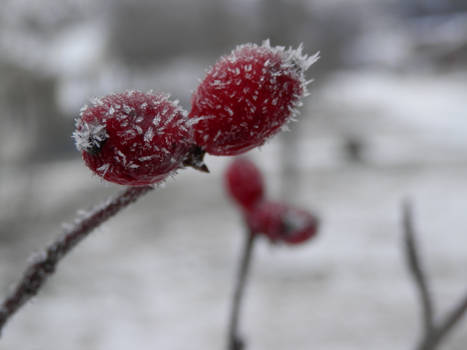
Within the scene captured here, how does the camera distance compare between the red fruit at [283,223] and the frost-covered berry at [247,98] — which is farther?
the red fruit at [283,223]

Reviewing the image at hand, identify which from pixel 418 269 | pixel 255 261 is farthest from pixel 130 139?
pixel 255 261

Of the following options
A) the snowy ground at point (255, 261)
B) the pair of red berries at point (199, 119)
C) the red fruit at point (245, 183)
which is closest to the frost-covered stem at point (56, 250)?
the pair of red berries at point (199, 119)

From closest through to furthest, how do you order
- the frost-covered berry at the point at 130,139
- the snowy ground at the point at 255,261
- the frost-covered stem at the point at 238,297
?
the frost-covered berry at the point at 130,139, the frost-covered stem at the point at 238,297, the snowy ground at the point at 255,261

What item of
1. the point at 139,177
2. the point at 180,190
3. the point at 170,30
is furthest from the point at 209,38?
the point at 139,177

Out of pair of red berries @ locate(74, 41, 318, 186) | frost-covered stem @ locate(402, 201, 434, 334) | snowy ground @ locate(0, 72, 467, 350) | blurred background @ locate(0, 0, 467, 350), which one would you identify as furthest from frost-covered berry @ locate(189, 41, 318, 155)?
snowy ground @ locate(0, 72, 467, 350)

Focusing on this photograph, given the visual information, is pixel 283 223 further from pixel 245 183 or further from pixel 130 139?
pixel 130 139

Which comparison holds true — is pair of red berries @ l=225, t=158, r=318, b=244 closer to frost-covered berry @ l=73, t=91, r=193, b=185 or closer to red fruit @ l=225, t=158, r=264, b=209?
red fruit @ l=225, t=158, r=264, b=209

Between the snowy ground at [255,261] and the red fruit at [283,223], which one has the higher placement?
the snowy ground at [255,261]

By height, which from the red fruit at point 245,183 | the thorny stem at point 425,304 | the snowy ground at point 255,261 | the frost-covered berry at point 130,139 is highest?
the snowy ground at point 255,261

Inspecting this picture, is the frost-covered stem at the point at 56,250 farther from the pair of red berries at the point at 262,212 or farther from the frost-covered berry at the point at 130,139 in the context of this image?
the pair of red berries at the point at 262,212
